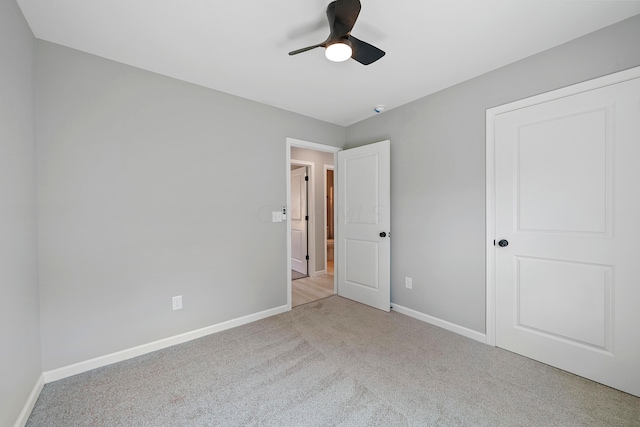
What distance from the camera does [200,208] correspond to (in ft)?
8.27

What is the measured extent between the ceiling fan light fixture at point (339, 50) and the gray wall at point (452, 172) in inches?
58.3

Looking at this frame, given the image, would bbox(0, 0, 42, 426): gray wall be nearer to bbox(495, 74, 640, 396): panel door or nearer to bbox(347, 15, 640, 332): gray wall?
bbox(347, 15, 640, 332): gray wall

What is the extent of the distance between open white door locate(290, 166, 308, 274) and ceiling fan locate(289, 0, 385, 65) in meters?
3.19

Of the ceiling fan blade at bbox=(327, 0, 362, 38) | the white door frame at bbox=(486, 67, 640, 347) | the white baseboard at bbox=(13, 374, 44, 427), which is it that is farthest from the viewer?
the white door frame at bbox=(486, 67, 640, 347)

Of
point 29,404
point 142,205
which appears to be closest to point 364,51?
point 142,205

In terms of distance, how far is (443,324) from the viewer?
2.69 m

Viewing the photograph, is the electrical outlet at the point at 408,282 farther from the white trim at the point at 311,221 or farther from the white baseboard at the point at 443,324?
the white trim at the point at 311,221

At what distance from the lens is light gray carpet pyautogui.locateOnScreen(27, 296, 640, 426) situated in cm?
153

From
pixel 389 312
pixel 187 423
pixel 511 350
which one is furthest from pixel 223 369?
pixel 511 350

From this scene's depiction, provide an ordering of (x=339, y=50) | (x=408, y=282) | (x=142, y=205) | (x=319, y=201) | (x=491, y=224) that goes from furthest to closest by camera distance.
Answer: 1. (x=319, y=201)
2. (x=408, y=282)
3. (x=491, y=224)
4. (x=142, y=205)
5. (x=339, y=50)

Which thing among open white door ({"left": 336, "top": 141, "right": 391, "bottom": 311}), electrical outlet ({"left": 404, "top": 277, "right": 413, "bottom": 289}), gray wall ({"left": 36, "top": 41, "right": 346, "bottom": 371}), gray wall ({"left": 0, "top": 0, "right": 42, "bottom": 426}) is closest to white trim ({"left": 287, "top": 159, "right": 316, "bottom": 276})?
open white door ({"left": 336, "top": 141, "right": 391, "bottom": 311})

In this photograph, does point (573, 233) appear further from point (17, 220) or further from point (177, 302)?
point (17, 220)

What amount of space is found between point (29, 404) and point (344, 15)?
293 centimetres

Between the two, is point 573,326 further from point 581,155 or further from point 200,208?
point 200,208
